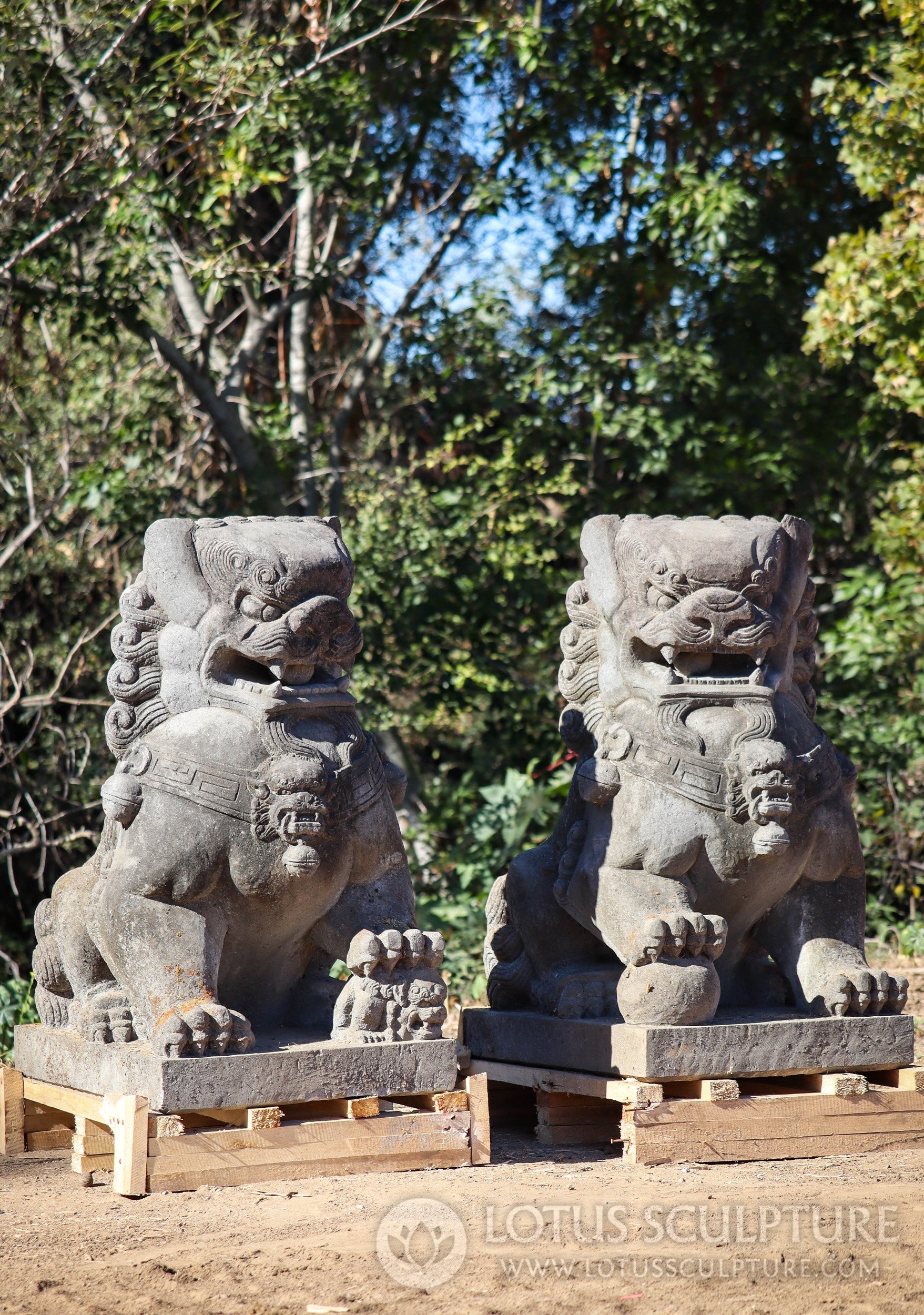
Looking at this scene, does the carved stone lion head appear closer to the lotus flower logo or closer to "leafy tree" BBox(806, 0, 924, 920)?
the lotus flower logo

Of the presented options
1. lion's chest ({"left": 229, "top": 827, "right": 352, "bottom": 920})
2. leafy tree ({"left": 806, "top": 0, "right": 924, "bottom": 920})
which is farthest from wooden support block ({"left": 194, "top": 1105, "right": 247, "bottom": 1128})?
leafy tree ({"left": 806, "top": 0, "right": 924, "bottom": 920})

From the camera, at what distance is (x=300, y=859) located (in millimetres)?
4281

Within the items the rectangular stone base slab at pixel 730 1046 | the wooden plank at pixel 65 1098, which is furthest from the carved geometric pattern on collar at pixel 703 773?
the wooden plank at pixel 65 1098

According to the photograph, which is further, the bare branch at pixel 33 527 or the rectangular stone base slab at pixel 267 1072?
the bare branch at pixel 33 527

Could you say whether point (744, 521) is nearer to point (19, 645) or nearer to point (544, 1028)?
point (544, 1028)

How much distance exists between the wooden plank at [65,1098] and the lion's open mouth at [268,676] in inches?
48.5

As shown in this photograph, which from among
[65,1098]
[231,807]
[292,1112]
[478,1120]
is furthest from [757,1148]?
[65,1098]

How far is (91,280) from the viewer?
8.17 metres

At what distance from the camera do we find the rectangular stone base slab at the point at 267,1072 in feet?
13.4

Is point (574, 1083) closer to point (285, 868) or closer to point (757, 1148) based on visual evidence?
point (757, 1148)

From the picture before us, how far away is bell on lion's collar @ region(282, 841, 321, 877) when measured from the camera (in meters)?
4.28

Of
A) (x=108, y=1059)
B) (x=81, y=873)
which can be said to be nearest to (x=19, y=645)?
(x=81, y=873)

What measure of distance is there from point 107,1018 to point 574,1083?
1.43 m

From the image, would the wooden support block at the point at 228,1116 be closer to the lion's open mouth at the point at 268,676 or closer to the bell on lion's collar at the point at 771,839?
the lion's open mouth at the point at 268,676
